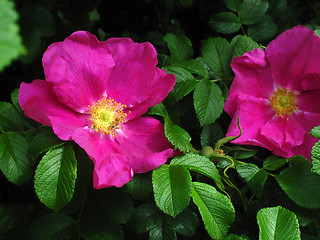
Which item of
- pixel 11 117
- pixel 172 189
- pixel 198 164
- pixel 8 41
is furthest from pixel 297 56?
pixel 8 41

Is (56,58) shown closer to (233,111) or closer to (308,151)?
(233,111)

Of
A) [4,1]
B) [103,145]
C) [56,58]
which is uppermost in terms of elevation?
[4,1]

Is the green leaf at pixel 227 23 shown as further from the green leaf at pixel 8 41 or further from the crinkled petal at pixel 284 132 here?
the green leaf at pixel 8 41

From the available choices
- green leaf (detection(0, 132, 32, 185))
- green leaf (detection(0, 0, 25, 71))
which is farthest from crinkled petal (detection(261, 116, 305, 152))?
green leaf (detection(0, 0, 25, 71))

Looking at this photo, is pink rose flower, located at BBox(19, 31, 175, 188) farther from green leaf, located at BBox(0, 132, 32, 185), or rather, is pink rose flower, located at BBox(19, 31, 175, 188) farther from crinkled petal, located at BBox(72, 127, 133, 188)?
green leaf, located at BBox(0, 132, 32, 185)

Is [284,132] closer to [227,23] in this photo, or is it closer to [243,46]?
[243,46]

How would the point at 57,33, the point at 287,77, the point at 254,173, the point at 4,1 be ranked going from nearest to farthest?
the point at 4,1 < the point at 254,173 < the point at 287,77 < the point at 57,33

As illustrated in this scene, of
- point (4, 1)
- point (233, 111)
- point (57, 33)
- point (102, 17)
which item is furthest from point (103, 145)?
point (102, 17)

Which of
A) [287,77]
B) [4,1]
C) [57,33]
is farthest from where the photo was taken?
[57,33]
